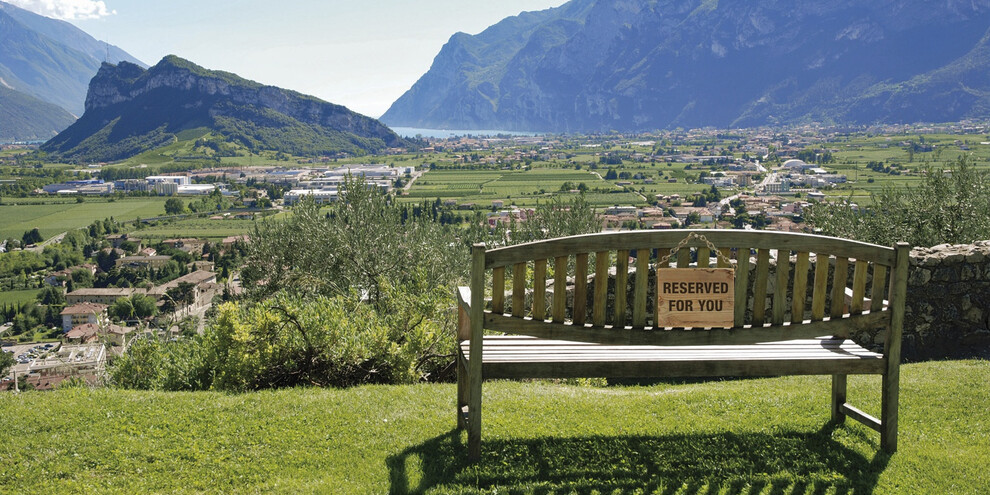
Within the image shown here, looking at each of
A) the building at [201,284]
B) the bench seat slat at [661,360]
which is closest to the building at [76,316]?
the building at [201,284]

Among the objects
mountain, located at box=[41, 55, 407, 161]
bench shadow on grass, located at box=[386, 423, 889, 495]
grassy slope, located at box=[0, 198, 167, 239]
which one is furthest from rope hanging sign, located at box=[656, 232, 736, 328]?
mountain, located at box=[41, 55, 407, 161]

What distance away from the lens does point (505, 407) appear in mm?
5184

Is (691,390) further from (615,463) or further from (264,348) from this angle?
(264,348)

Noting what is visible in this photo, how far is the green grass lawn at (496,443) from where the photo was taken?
404cm

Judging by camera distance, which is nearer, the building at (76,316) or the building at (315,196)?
the building at (315,196)

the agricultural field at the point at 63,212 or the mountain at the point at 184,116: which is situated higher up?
the mountain at the point at 184,116

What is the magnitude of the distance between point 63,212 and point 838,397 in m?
110

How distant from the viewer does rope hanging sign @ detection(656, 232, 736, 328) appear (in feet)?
13.6

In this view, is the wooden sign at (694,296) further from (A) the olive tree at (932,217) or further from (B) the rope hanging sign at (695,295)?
(A) the olive tree at (932,217)

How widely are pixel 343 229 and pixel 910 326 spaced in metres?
10.6

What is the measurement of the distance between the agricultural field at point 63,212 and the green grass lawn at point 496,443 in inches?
3543

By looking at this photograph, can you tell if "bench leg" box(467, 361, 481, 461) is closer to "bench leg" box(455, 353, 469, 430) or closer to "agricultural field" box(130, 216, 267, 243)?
"bench leg" box(455, 353, 469, 430)

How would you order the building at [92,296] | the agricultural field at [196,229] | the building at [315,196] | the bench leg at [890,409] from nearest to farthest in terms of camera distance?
the bench leg at [890,409] → the building at [315,196] → the building at [92,296] → the agricultural field at [196,229]

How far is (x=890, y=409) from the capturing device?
172 inches
